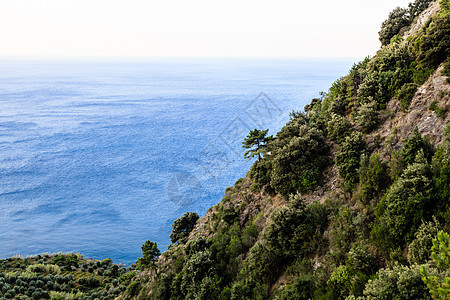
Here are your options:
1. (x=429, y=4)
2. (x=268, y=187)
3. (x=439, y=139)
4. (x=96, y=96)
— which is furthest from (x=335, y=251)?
(x=96, y=96)

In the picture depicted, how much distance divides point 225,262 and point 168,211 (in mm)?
48607

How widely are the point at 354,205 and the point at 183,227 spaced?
23827 mm

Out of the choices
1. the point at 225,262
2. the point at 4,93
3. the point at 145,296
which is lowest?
the point at 145,296

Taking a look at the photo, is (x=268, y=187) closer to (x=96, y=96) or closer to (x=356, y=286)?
(x=356, y=286)

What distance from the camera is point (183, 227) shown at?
33406mm

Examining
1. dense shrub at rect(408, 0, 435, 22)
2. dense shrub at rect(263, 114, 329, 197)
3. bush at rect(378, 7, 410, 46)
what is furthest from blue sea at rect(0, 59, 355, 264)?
dense shrub at rect(263, 114, 329, 197)

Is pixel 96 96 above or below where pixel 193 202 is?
above

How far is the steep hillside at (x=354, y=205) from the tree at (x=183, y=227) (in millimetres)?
7985

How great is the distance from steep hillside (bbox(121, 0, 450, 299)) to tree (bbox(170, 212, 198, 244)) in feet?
26.2

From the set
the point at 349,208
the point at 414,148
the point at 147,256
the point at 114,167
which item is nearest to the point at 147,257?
the point at 147,256

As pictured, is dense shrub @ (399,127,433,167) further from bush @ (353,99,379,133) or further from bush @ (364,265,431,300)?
bush @ (364,265,431,300)

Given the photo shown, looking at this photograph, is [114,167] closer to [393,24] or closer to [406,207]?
[393,24]

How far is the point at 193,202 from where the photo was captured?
64.9 m

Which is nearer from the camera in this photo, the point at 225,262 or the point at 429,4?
the point at 225,262
